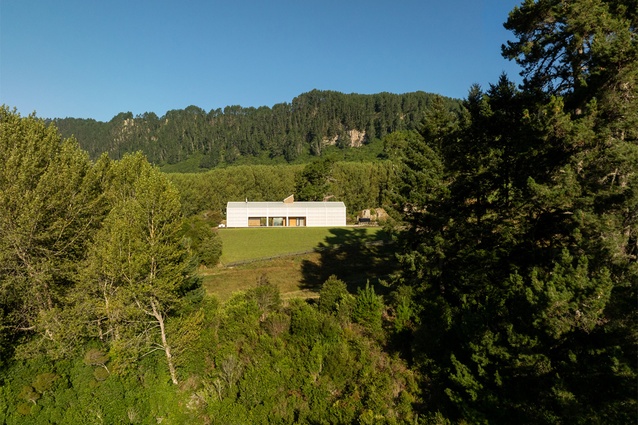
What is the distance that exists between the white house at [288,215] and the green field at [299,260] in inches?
295

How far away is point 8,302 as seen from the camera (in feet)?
54.4

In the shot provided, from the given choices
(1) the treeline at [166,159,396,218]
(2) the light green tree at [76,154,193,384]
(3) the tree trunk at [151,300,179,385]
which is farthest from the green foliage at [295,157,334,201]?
(3) the tree trunk at [151,300,179,385]

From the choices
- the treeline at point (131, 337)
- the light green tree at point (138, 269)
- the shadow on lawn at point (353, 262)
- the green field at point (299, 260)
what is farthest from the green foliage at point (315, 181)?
the light green tree at point (138, 269)

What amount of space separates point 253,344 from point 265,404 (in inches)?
155

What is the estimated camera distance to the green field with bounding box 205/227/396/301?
33.8m

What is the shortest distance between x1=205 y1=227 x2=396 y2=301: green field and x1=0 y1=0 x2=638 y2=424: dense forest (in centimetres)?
1170

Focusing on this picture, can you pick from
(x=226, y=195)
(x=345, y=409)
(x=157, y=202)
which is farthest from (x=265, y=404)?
(x=226, y=195)

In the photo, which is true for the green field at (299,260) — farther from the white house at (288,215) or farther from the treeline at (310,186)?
the treeline at (310,186)

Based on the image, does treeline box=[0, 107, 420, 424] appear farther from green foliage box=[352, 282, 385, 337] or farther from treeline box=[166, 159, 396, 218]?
treeline box=[166, 159, 396, 218]

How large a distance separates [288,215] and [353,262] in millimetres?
29258

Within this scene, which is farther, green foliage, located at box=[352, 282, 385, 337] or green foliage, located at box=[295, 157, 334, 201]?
green foliage, located at box=[295, 157, 334, 201]

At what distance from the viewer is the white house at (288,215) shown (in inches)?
2653

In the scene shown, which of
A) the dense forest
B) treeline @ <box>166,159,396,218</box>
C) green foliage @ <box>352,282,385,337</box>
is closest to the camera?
the dense forest

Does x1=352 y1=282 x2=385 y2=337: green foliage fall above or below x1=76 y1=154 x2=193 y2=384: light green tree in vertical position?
below
